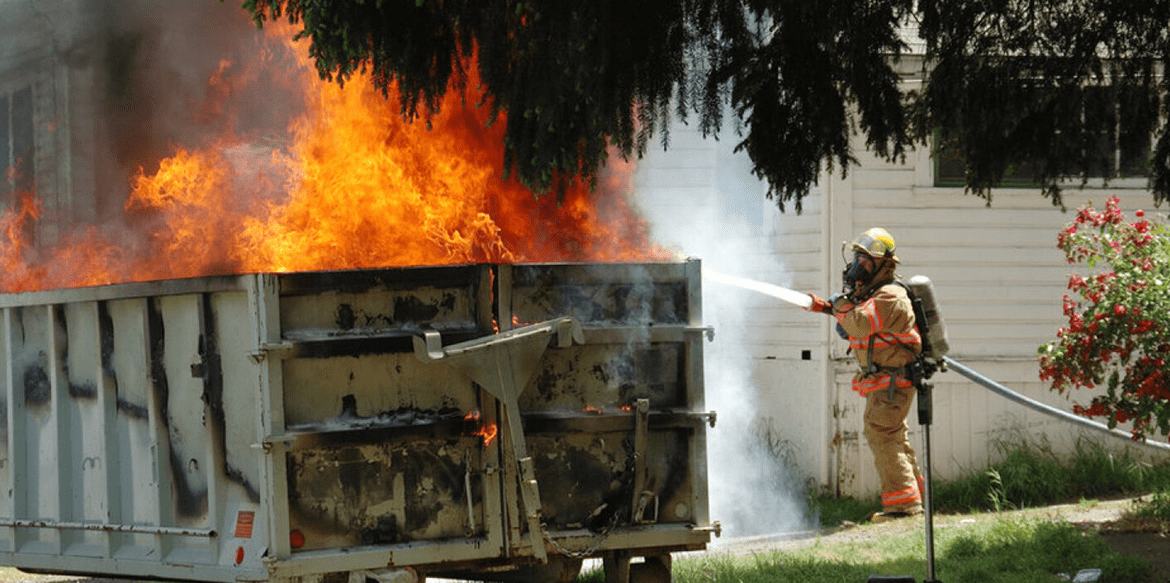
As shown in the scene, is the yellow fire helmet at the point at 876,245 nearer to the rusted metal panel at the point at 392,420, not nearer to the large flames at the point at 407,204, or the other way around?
the large flames at the point at 407,204

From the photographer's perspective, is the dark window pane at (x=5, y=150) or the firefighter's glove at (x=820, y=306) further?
the dark window pane at (x=5, y=150)

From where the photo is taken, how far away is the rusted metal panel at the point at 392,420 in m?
6.37

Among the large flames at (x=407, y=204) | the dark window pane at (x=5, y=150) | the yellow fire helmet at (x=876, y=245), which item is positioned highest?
the dark window pane at (x=5, y=150)

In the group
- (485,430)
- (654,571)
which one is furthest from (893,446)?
(485,430)

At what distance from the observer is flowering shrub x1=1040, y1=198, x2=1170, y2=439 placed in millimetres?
8531

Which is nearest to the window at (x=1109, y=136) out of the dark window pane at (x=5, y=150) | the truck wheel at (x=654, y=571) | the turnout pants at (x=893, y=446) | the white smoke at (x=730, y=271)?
the truck wheel at (x=654, y=571)

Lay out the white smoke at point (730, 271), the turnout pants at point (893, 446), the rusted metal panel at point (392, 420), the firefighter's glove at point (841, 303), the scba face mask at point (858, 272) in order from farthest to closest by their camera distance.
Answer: the white smoke at point (730, 271) → the turnout pants at point (893, 446) → the scba face mask at point (858, 272) → the firefighter's glove at point (841, 303) → the rusted metal panel at point (392, 420)

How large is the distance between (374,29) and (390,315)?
62.3 inches

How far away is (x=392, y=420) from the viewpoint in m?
6.48

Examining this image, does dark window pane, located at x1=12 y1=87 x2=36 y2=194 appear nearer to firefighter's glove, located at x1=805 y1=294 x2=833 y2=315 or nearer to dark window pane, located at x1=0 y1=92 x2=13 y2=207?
dark window pane, located at x1=0 y1=92 x2=13 y2=207

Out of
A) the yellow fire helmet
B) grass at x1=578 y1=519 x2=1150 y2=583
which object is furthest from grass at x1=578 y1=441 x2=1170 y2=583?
the yellow fire helmet

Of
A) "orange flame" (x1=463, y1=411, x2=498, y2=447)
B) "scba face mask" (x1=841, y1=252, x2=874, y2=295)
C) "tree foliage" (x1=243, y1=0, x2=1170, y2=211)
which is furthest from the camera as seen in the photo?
"scba face mask" (x1=841, y1=252, x2=874, y2=295)

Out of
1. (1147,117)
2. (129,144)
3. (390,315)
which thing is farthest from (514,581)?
(129,144)

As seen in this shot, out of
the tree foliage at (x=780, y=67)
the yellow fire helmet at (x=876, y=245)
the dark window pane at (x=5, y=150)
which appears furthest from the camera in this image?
the dark window pane at (x=5, y=150)
